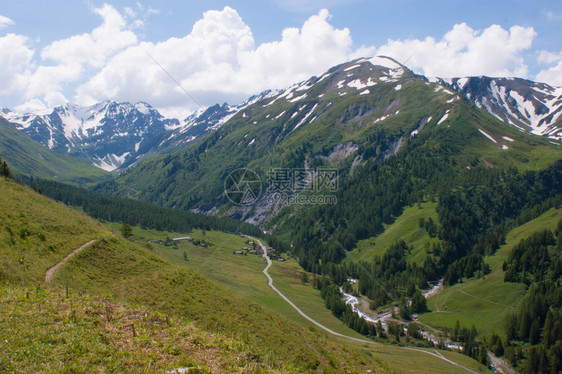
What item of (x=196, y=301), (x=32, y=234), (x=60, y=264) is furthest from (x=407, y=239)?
(x=32, y=234)

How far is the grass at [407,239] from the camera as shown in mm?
169000

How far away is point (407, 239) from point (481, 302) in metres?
54.6

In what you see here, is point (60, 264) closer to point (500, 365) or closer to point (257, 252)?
point (500, 365)

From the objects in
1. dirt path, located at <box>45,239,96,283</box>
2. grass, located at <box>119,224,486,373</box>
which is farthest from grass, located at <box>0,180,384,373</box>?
grass, located at <box>119,224,486,373</box>

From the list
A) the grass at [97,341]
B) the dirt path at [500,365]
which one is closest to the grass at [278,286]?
the dirt path at [500,365]

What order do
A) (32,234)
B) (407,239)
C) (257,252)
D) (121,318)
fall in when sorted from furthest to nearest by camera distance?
1. (257,252)
2. (407,239)
3. (32,234)
4. (121,318)

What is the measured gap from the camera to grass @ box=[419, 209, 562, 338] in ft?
383

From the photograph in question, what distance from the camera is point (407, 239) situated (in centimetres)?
17838

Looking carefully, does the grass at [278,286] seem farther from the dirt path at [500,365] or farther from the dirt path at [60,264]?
the dirt path at [60,264]

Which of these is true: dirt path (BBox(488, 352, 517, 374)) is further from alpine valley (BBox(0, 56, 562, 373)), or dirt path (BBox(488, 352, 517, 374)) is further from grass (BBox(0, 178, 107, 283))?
grass (BBox(0, 178, 107, 283))

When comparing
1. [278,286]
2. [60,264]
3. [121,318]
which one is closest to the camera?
[121,318]

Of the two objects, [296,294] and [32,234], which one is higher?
[32,234]

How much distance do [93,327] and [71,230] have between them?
2479 centimetres

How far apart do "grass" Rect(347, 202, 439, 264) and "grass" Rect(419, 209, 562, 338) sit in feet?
87.4
